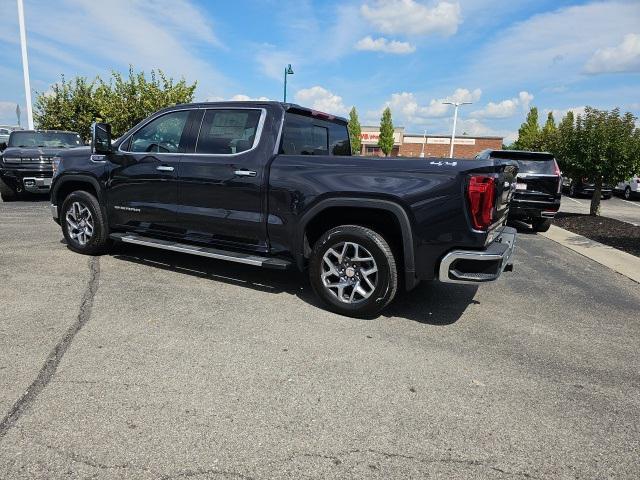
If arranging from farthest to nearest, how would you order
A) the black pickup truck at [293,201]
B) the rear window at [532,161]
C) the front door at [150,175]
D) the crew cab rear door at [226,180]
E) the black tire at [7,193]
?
the black tire at [7,193] < the rear window at [532,161] < the front door at [150,175] < the crew cab rear door at [226,180] < the black pickup truck at [293,201]

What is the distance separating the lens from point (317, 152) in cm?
541

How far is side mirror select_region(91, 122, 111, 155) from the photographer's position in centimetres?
555

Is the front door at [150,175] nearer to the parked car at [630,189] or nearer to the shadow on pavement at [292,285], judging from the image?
the shadow on pavement at [292,285]

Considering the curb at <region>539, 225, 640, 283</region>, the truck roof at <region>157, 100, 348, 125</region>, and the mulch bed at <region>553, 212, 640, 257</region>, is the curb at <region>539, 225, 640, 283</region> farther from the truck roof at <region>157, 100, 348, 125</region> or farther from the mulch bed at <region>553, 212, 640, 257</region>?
the truck roof at <region>157, 100, 348, 125</region>

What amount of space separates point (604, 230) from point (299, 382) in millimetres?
10008

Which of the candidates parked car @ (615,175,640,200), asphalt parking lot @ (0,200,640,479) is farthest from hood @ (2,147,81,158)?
parked car @ (615,175,640,200)

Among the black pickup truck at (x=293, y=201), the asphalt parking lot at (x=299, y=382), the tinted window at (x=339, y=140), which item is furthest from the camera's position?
the tinted window at (x=339, y=140)

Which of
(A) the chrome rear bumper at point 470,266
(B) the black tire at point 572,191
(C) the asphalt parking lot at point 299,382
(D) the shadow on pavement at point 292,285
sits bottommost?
(C) the asphalt parking lot at point 299,382

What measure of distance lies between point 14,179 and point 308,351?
1080 centimetres

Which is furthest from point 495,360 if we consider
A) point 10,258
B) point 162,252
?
point 10,258

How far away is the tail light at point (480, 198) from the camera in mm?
3740

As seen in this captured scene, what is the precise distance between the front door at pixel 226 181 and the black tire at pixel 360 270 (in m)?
0.70

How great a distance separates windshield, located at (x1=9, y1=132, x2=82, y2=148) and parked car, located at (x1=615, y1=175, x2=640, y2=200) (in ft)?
70.2

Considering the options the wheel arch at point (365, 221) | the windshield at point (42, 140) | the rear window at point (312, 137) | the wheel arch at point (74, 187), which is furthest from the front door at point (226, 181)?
the windshield at point (42, 140)
